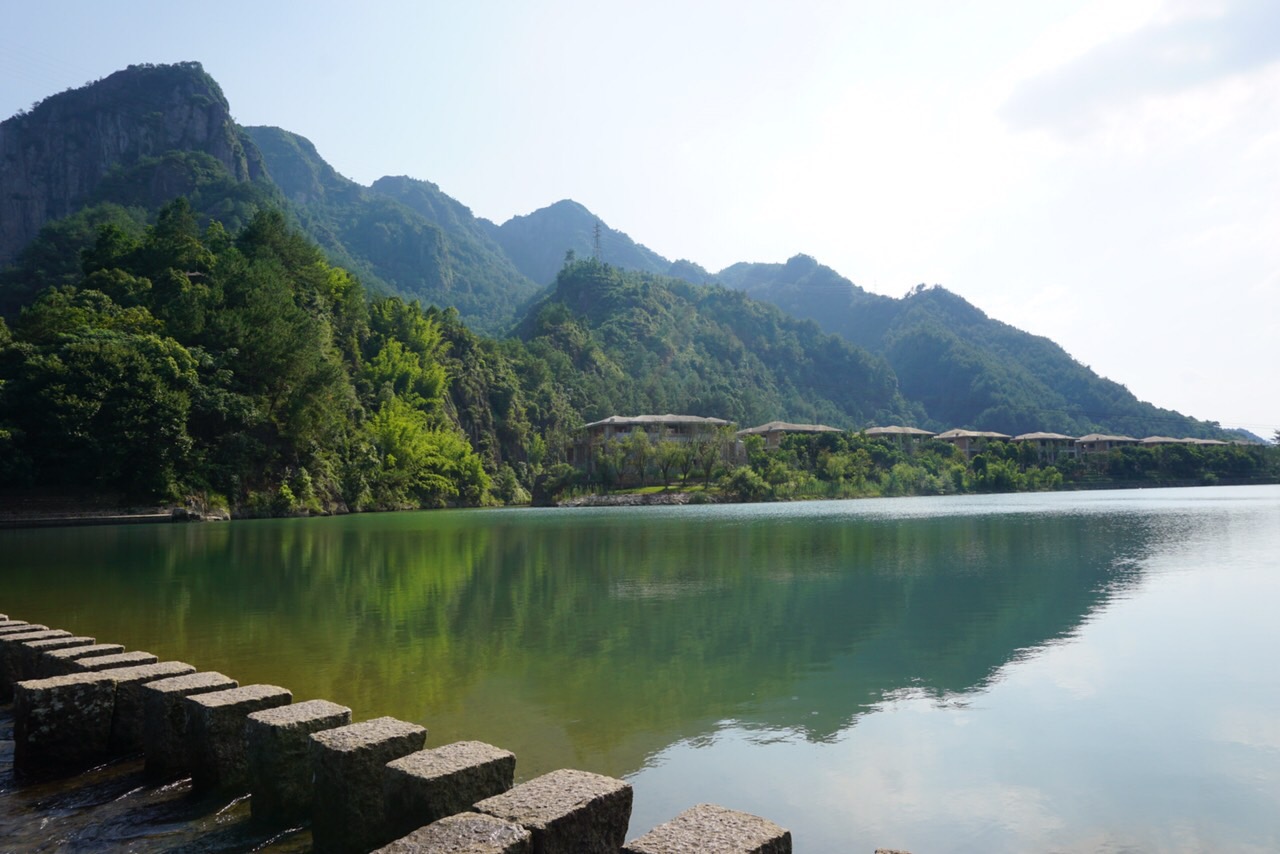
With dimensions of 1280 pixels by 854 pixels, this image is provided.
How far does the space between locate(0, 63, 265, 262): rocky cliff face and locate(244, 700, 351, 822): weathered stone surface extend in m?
141

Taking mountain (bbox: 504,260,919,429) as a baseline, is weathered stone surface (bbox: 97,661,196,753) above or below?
below

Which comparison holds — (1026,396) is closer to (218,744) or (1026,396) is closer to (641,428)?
(641,428)

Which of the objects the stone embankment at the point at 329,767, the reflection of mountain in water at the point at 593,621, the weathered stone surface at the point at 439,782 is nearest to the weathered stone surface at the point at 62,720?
the stone embankment at the point at 329,767

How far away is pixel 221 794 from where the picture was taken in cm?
559

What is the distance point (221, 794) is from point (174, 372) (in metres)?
49.7

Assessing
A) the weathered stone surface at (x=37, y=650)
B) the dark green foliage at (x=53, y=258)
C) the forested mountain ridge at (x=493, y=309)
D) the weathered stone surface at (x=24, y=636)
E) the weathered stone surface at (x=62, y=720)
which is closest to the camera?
the weathered stone surface at (x=62, y=720)

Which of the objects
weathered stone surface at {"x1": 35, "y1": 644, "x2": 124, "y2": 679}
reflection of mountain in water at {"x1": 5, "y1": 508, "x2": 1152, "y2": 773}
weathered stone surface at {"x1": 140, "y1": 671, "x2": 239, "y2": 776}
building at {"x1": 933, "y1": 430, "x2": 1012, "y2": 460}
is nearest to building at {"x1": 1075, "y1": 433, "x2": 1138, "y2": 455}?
building at {"x1": 933, "y1": 430, "x2": 1012, "y2": 460}

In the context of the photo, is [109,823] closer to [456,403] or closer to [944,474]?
[456,403]

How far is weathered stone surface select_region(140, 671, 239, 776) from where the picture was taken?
5.80 m

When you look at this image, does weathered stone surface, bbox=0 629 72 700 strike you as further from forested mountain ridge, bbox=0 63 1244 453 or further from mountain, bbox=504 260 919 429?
mountain, bbox=504 260 919 429

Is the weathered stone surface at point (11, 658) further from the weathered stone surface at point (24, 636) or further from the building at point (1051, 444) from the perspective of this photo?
the building at point (1051, 444)

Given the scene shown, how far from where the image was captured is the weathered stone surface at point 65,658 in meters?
7.29

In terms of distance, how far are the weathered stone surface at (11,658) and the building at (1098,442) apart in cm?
14505

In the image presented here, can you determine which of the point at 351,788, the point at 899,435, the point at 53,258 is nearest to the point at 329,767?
the point at 351,788
